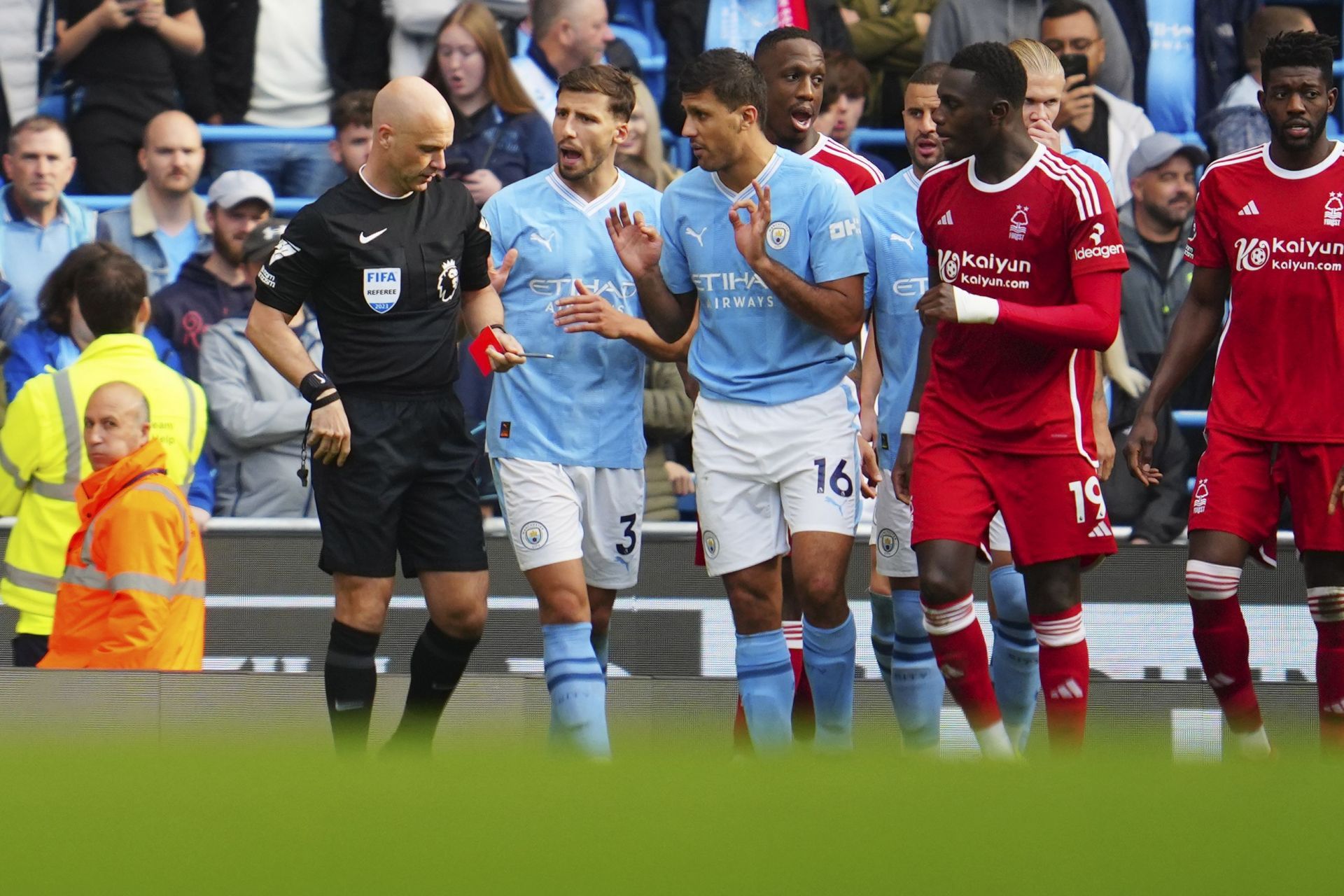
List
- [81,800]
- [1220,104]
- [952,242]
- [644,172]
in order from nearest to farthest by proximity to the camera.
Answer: [81,800] → [952,242] → [644,172] → [1220,104]

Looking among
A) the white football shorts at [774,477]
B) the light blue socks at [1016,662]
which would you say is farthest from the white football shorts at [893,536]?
the white football shorts at [774,477]

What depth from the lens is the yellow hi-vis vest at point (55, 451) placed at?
786 centimetres

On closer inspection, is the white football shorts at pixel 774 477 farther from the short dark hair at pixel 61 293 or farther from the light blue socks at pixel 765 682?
the short dark hair at pixel 61 293

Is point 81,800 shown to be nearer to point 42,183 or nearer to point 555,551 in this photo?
point 555,551

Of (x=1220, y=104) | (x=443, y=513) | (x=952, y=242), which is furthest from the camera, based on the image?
(x=1220, y=104)

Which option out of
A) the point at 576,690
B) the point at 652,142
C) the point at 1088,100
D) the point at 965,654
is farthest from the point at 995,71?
the point at 1088,100

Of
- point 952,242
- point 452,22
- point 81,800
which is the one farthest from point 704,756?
point 452,22

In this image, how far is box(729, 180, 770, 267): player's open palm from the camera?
634cm

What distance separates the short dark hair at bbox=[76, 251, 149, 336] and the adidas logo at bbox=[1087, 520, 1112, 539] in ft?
12.6

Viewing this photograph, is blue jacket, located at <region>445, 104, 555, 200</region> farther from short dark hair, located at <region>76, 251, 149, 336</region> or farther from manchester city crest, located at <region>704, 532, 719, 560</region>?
manchester city crest, located at <region>704, 532, 719, 560</region>

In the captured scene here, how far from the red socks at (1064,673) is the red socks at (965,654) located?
173mm

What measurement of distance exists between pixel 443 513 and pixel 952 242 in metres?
1.82

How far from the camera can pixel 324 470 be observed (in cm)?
646

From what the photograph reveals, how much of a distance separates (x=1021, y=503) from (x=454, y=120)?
4.05m
